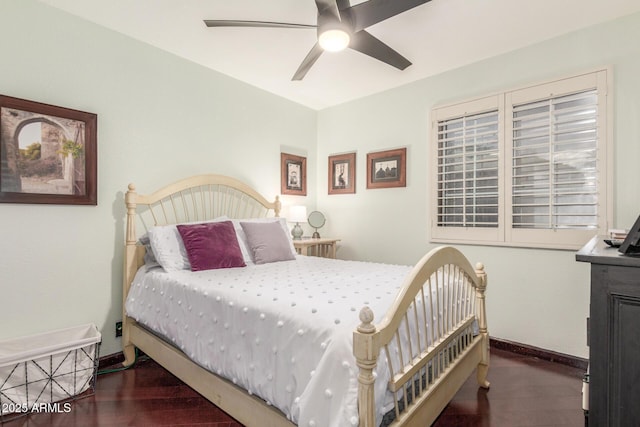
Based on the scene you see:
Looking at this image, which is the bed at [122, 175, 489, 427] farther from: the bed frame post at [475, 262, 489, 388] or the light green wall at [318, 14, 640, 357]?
the light green wall at [318, 14, 640, 357]

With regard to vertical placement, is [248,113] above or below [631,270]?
above

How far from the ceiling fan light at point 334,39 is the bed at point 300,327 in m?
1.36

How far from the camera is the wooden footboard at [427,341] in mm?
1078

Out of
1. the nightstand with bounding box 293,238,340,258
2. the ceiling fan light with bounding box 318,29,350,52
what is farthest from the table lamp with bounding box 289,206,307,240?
the ceiling fan light with bounding box 318,29,350,52

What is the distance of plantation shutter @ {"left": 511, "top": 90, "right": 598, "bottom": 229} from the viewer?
251 centimetres

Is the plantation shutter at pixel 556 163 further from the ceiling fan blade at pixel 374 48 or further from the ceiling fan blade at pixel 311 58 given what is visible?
the ceiling fan blade at pixel 311 58

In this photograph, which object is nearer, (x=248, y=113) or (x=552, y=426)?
(x=552, y=426)

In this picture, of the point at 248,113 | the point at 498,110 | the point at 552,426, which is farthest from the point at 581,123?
the point at 248,113

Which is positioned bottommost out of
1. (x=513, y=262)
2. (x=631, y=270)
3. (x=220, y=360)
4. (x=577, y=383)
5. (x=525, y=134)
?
(x=577, y=383)

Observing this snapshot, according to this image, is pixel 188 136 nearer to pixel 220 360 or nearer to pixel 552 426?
pixel 220 360

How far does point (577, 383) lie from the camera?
2287 millimetres

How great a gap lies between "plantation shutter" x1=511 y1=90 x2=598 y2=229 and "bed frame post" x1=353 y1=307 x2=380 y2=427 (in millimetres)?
2335

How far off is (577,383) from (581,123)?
6.27 ft

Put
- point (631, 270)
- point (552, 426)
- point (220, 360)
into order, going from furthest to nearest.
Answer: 1. point (552, 426)
2. point (220, 360)
3. point (631, 270)
